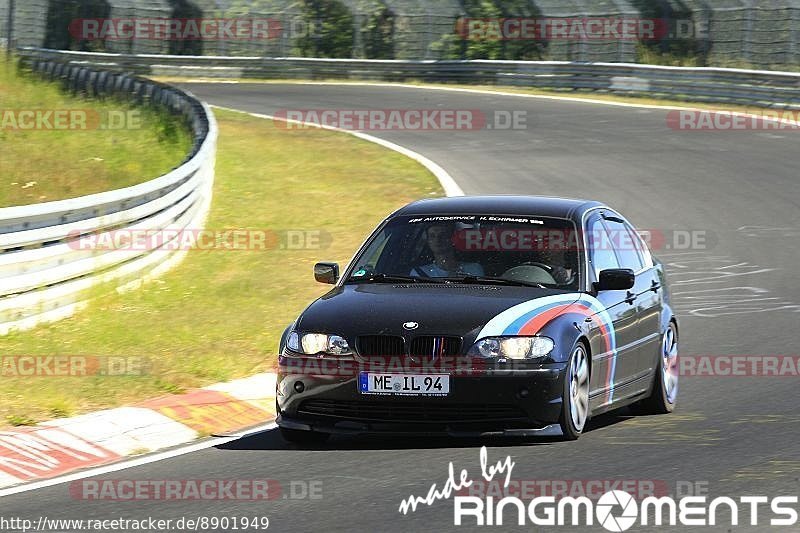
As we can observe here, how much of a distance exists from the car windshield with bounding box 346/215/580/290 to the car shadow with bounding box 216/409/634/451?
1054mm

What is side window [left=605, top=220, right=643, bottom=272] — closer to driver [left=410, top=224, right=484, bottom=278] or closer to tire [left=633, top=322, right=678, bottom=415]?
tire [left=633, top=322, right=678, bottom=415]

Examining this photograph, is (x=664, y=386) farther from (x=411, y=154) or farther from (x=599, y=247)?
(x=411, y=154)

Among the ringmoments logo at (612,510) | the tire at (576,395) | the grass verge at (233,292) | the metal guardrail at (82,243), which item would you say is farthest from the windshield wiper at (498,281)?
the metal guardrail at (82,243)

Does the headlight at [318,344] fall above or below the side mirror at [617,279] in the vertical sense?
below

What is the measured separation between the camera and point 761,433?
886cm

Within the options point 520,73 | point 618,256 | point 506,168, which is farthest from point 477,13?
point 618,256

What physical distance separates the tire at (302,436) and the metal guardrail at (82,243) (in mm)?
3849

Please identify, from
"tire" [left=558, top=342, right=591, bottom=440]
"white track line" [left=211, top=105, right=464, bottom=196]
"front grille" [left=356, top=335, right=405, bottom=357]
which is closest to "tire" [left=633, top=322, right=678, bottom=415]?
"tire" [left=558, top=342, right=591, bottom=440]

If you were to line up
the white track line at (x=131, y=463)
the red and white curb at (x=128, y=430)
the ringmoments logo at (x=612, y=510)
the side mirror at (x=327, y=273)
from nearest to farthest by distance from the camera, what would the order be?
the ringmoments logo at (x=612, y=510) → the white track line at (x=131, y=463) → the red and white curb at (x=128, y=430) → the side mirror at (x=327, y=273)

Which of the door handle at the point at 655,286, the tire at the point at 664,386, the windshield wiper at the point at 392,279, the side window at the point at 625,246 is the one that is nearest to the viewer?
the windshield wiper at the point at 392,279

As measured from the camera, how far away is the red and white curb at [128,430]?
833cm

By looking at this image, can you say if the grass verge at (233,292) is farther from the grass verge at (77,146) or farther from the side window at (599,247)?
the side window at (599,247)

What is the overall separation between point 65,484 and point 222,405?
230 cm

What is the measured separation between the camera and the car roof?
9836mm
